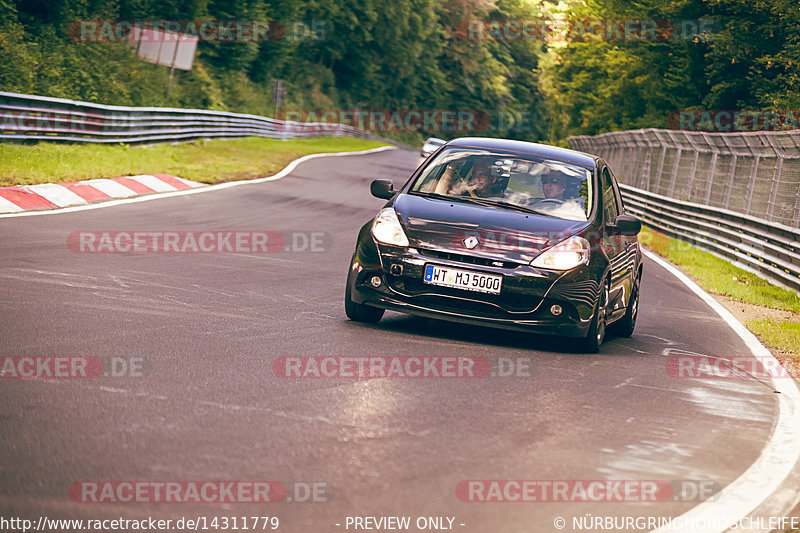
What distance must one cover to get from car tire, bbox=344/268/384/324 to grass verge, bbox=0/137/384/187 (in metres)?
8.15

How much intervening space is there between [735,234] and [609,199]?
412 inches

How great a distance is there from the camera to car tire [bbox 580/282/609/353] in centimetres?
855

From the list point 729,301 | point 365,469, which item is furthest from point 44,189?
point 365,469

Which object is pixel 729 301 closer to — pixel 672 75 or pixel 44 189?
pixel 44 189

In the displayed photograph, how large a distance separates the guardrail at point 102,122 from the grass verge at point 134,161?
1.01 feet

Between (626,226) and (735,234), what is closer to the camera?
(626,226)

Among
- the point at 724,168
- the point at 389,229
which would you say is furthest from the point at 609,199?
the point at 724,168

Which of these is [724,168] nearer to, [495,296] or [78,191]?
[78,191]

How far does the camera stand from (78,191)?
54.0ft

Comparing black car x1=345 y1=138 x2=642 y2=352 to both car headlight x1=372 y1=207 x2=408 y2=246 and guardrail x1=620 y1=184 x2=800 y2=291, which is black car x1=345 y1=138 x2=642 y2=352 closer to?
car headlight x1=372 y1=207 x2=408 y2=246

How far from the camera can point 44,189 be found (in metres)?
15.6

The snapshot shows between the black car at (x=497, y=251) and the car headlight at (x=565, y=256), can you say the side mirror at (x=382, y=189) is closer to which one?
the black car at (x=497, y=251)

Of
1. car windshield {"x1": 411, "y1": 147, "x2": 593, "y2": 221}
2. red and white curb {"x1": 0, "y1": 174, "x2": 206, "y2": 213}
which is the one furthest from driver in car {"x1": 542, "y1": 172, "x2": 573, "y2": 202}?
red and white curb {"x1": 0, "y1": 174, "x2": 206, "y2": 213}

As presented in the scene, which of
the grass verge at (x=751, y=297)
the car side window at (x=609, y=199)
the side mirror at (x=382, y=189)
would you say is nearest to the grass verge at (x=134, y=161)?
the side mirror at (x=382, y=189)
